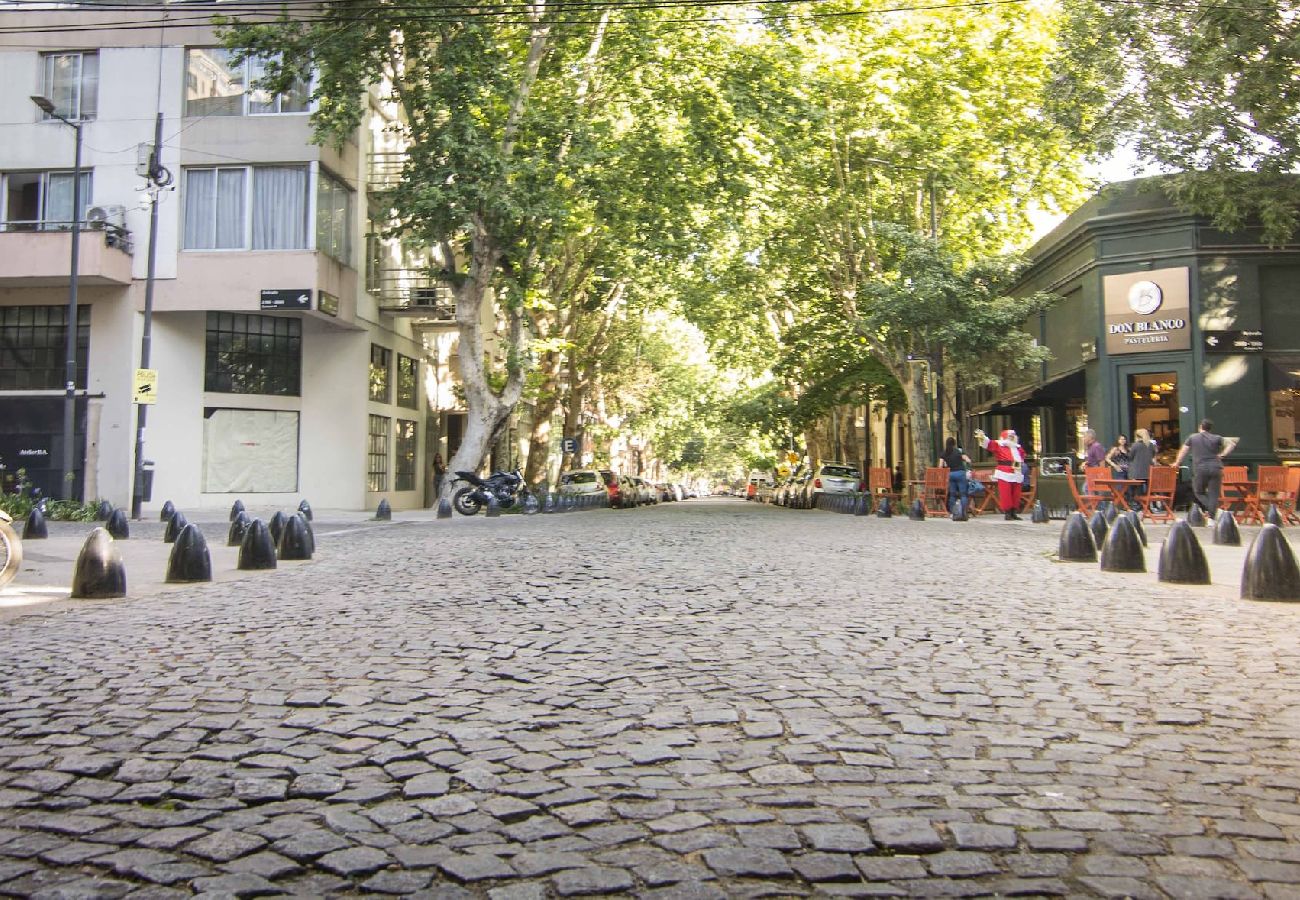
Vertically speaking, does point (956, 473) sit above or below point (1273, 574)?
above

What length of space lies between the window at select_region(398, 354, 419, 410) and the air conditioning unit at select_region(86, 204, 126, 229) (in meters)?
8.85

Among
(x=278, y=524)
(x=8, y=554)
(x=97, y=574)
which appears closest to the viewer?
(x=8, y=554)

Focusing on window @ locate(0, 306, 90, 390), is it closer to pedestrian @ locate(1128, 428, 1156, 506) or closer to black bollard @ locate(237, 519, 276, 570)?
black bollard @ locate(237, 519, 276, 570)

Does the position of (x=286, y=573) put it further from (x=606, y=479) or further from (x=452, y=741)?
(x=606, y=479)

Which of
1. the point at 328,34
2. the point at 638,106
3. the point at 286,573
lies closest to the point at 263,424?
the point at 328,34

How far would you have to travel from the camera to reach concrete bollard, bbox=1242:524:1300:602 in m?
8.20

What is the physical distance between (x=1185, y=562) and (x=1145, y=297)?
16.4 meters

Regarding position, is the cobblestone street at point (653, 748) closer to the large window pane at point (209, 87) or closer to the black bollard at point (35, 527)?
the black bollard at point (35, 527)

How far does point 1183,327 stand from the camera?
23438mm

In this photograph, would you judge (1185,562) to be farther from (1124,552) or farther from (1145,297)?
(1145,297)

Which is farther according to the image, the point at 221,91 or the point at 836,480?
the point at 836,480

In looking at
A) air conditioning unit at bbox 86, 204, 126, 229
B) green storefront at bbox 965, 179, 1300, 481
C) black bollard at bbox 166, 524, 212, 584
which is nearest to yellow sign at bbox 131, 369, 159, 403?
air conditioning unit at bbox 86, 204, 126, 229

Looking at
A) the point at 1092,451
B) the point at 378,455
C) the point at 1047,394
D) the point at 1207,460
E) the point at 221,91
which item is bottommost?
the point at 1207,460

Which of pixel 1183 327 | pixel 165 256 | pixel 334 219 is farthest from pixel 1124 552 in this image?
pixel 165 256
